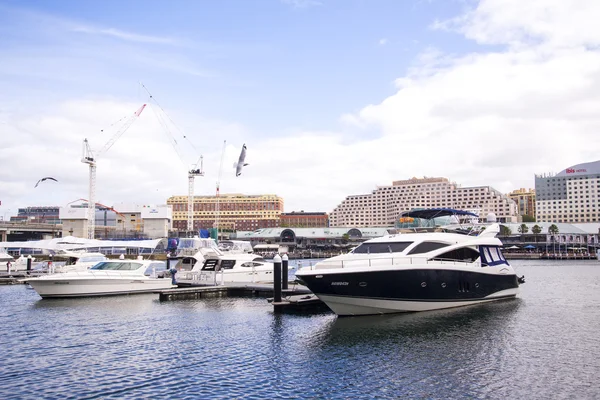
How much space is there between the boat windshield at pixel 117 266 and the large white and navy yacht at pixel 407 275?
63.5 feet

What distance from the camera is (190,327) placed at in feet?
93.4

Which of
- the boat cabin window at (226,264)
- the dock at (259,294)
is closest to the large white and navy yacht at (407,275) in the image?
the dock at (259,294)

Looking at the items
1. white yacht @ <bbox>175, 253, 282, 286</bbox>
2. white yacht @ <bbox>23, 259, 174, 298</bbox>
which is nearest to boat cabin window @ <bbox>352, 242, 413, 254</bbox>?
white yacht @ <bbox>175, 253, 282, 286</bbox>

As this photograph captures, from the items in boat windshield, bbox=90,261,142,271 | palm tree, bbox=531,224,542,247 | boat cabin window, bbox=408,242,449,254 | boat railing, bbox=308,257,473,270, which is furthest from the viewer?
palm tree, bbox=531,224,542,247

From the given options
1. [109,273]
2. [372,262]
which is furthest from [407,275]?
[109,273]

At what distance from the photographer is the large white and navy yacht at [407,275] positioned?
29453 mm

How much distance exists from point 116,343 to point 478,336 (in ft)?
58.3

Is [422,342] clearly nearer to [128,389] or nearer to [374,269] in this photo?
[374,269]

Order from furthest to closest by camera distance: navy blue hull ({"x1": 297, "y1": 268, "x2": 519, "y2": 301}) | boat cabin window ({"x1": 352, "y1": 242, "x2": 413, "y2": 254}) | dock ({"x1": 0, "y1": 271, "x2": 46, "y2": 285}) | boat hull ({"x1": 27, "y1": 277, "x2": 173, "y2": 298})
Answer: dock ({"x1": 0, "y1": 271, "x2": 46, "y2": 285})
boat hull ({"x1": 27, "y1": 277, "x2": 173, "y2": 298})
boat cabin window ({"x1": 352, "y1": 242, "x2": 413, "y2": 254})
navy blue hull ({"x1": 297, "y1": 268, "x2": 519, "y2": 301})

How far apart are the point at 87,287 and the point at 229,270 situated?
41.3ft

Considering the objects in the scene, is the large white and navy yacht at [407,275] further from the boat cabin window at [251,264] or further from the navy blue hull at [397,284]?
the boat cabin window at [251,264]

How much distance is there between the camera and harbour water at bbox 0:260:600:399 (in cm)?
1752

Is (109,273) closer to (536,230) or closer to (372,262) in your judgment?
(372,262)

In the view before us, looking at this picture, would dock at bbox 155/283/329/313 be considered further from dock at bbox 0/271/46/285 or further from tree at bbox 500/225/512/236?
tree at bbox 500/225/512/236
